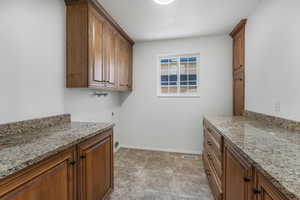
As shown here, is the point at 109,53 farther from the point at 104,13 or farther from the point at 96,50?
the point at 104,13

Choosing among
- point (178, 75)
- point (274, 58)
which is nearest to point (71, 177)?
point (274, 58)

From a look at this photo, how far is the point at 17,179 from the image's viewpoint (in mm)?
783

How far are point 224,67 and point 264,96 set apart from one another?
1.31 m

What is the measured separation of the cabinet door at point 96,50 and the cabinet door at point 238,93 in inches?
92.5

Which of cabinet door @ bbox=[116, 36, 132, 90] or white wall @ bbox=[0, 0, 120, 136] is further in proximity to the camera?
cabinet door @ bbox=[116, 36, 132, 90]

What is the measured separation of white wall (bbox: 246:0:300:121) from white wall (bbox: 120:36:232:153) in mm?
736

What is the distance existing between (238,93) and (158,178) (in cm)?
208

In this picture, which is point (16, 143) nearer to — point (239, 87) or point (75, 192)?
point (75, 192)

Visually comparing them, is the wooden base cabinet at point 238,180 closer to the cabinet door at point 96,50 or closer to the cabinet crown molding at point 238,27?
the cabinet door at point 96,50

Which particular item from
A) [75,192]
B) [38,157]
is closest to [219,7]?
[38,157]

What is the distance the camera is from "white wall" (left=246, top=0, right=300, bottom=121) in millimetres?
1452

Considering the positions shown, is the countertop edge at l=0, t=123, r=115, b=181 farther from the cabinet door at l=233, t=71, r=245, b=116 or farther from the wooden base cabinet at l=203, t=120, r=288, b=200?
the cabinet door at l=233, t=71, r=245, b=116

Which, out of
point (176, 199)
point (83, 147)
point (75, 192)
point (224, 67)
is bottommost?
point (176, 199)

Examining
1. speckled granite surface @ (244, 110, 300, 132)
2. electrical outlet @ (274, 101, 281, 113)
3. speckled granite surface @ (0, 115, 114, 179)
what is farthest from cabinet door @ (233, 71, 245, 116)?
speckled granite surface @ (0, 115, 114, 179)
